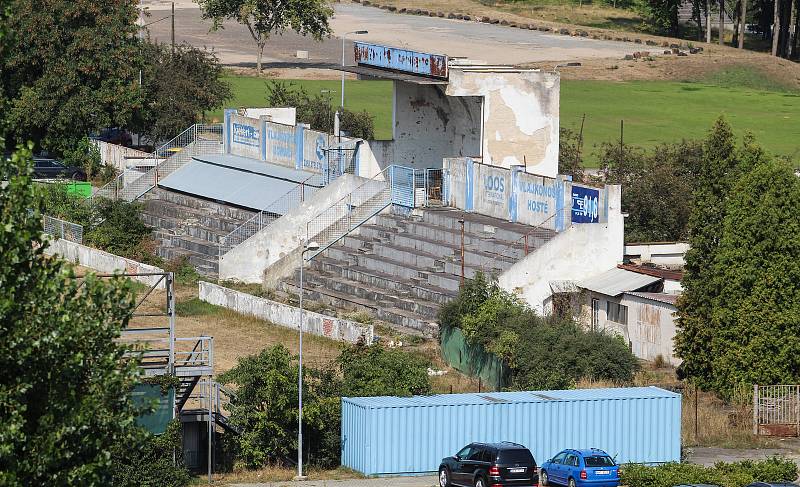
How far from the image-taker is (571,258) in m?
54.0

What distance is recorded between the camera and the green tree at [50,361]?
22203 mm

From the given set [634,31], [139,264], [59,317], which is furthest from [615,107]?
[59,317]

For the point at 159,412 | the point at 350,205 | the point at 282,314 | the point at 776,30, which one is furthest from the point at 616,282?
the point at 776,30

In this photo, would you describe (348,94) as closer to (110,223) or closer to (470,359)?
(110,223)

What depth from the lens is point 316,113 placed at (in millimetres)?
81375

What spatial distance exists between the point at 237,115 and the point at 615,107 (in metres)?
33.0

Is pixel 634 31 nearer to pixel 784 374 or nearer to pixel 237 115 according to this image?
pixel 237 115

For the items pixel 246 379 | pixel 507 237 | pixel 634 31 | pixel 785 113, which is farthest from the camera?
pixel 634 31

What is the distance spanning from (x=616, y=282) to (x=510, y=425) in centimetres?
1401

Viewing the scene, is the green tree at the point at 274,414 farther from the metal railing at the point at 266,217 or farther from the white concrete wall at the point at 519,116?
the metal railing at the point at 266,217

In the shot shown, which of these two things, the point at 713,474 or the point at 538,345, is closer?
the point at 713,474

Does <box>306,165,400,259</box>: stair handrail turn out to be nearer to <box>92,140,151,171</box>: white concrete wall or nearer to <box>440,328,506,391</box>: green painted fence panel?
<box>440,328,506,391</box>: green painted fence panel

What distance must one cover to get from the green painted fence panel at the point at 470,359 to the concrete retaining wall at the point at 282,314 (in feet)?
8.10

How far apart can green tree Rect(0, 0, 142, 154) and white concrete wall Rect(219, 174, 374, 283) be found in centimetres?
2001
